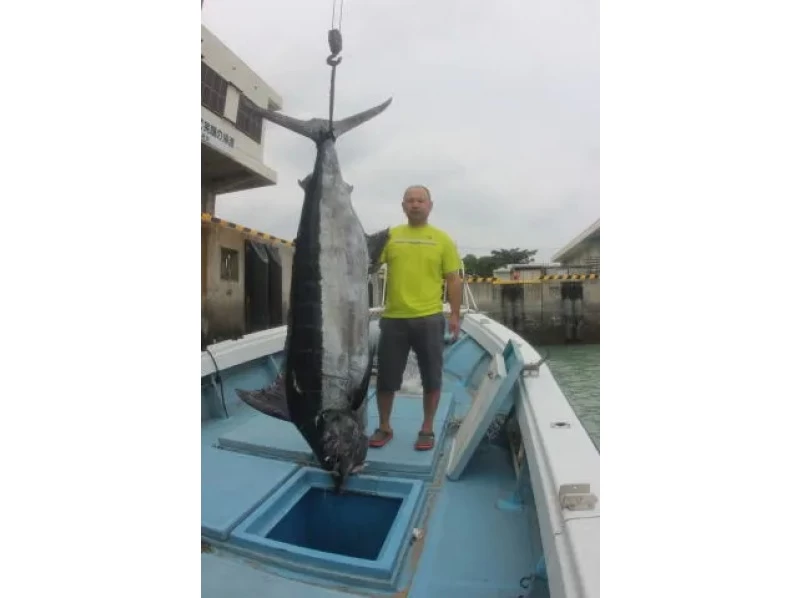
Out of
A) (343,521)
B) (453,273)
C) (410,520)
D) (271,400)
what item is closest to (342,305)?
(271,400)

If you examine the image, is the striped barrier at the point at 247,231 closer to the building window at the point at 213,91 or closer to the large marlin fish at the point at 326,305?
the large marlin fish at the point at 326,305

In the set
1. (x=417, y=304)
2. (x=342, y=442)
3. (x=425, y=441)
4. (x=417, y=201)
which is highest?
(x=417, y=201)

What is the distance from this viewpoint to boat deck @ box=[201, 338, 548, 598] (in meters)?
1.39

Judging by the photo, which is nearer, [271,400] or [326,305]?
[326,305]

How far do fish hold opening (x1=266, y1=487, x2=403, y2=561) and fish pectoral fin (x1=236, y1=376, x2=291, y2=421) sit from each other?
418mm

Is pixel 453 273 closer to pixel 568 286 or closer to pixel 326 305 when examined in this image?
pixel 568 286

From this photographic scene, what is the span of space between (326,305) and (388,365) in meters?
0.74

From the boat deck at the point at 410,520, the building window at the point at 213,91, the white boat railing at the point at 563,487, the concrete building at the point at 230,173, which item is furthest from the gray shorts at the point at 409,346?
the building window at the point at 213,91

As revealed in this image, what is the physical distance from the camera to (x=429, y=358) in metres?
2.15
